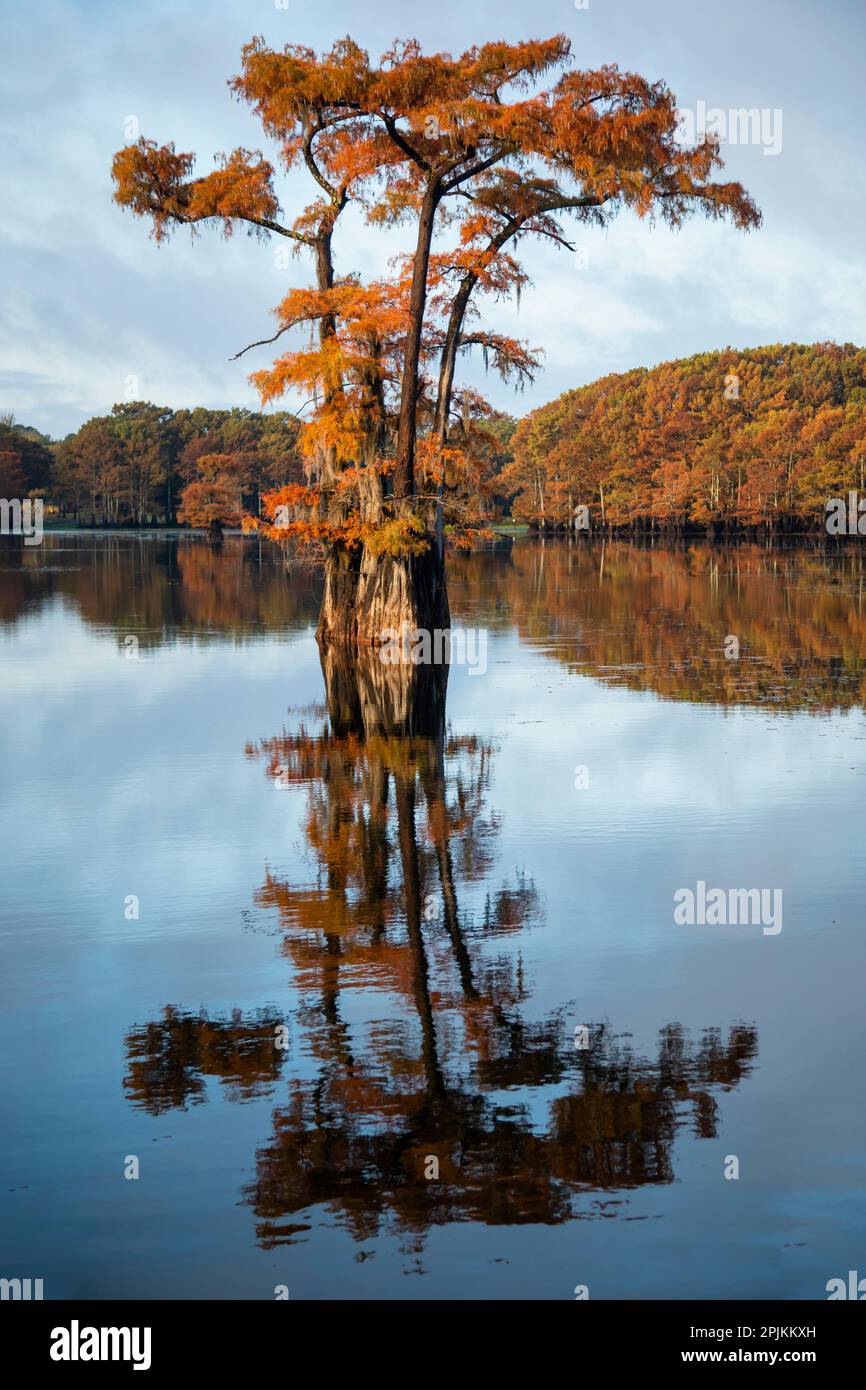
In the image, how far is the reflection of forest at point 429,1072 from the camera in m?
6.46

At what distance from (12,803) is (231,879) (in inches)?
161

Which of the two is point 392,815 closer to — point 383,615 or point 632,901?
point 632,901

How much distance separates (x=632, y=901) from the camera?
Answer: 36.1 ft

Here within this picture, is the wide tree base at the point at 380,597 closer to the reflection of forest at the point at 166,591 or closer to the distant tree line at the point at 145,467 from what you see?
the reflection of forest at the point at 166,591

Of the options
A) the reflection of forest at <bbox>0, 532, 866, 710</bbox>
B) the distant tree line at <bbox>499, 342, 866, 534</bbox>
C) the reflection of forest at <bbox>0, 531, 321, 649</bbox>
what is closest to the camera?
the reflection of forest at <bbox>0, 532, 866, 710</bbox>
